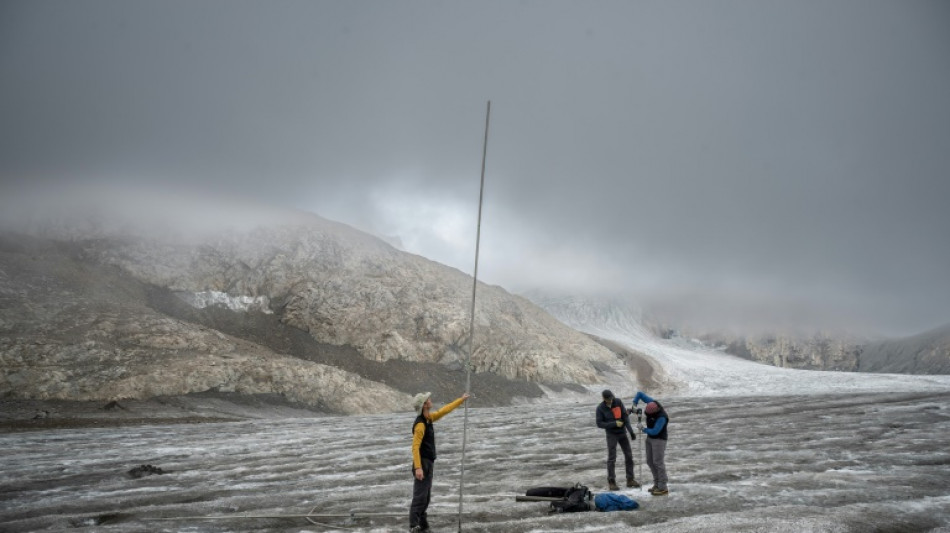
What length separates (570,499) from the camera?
31.2 feet

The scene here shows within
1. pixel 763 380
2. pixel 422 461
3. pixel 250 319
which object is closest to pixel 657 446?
pixel 422 461

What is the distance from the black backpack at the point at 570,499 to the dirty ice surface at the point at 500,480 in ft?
0.85

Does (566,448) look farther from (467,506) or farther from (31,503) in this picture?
(31,503)

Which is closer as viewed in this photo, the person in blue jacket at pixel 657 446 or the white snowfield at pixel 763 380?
the person in blue jacket at pixel 657 446

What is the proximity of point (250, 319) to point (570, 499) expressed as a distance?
6984 cm

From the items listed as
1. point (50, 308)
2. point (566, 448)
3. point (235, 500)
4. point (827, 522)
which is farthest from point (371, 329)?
point (827, 522)

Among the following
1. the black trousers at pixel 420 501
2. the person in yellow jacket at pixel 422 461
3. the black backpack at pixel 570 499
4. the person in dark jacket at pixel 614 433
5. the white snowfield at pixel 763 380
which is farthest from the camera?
the white snowfield at pixel 763 380

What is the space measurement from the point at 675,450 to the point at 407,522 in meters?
11.7

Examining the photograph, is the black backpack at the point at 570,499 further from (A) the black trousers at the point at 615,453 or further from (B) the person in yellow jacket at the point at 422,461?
(B) the person in yellow jacket at the point at 422,461

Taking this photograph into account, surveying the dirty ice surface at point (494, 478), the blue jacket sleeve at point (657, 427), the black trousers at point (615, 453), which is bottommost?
the dirty ice surface at point (494, 478)

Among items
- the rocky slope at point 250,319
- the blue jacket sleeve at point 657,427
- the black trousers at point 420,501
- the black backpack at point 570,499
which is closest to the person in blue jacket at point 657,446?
the blue jacket sleeve at point 657,427

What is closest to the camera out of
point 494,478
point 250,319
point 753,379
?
point 494,478

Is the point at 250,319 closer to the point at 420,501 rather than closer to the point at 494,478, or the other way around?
the point at 494,478

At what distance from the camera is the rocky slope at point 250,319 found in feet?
163
